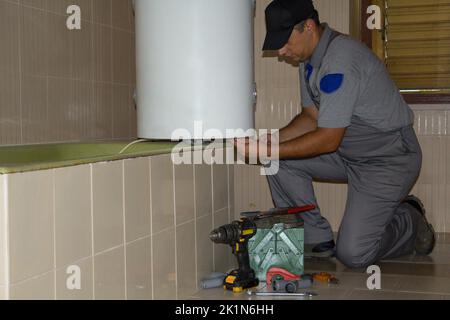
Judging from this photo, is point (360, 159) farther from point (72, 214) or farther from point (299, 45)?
point (72, 214)

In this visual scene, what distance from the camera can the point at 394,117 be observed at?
8.08 ft

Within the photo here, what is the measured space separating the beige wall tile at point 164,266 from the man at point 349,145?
1.34 ft

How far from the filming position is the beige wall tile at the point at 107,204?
4.87ft

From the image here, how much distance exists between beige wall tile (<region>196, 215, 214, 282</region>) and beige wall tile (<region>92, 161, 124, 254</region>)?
471 mm

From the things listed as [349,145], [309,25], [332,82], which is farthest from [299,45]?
[349,145]

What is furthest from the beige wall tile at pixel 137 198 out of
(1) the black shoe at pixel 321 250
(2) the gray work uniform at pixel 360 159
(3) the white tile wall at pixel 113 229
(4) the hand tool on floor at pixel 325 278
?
(1) the black shoe at pixel 321 250

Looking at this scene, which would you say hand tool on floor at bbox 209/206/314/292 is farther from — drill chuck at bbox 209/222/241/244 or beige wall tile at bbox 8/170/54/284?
beige wall tile at bbox 8/170/54/284

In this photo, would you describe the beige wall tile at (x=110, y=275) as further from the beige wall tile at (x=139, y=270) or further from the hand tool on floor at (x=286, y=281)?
the hand tool on floor at (x=286, y=281)

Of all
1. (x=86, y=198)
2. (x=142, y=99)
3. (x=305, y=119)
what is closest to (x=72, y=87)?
(x=305, y=119)

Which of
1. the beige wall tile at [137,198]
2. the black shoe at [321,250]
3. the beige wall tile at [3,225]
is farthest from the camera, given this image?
the black shoe at [321,250]

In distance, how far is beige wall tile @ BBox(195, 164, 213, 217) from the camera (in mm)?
2033

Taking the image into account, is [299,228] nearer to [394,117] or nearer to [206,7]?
[394,117]

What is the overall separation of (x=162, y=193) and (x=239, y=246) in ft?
1.16

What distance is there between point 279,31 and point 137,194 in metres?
0.83
